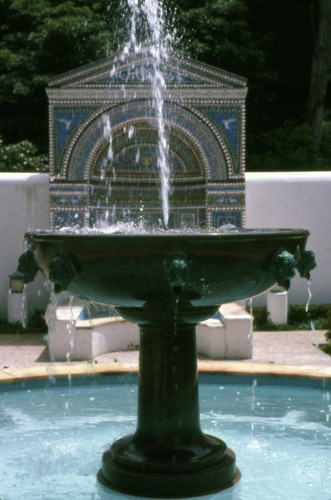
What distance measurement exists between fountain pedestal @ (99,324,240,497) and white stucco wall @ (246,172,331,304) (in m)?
7.76

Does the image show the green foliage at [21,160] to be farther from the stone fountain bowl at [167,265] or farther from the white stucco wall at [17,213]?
the stone fountain bowl at [167,265]

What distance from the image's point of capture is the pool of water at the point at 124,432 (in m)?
3.84

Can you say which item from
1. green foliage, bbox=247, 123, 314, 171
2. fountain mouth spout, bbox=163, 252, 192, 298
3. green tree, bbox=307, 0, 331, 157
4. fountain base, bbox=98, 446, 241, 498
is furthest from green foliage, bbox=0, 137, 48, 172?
fountain mouth spout, bbox=163, 252, 192, 298

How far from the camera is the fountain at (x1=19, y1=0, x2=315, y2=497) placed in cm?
339

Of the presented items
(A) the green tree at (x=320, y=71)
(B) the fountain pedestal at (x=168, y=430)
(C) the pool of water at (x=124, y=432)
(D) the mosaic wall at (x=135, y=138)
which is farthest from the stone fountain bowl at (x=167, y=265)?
(A) the green tree at (x=320, y=71)

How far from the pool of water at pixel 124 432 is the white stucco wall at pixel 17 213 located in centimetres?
523

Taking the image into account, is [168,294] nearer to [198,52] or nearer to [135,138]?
[135,138]

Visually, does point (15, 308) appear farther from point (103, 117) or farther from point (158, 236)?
point (158, 236)

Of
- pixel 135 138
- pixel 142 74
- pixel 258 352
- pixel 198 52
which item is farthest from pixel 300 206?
pixel 198 52

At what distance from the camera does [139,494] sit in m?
3.67

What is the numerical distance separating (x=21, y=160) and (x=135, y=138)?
388 centimetres

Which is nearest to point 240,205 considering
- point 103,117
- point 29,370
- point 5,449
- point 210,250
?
point 103,117

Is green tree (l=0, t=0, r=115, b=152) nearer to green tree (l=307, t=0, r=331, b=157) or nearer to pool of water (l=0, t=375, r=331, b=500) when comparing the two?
green tree (l=307, t=0, r=331, b=157)

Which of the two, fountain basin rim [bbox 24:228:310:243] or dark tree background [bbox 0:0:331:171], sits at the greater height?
dark tree background [bbox 0:0:331:171]
